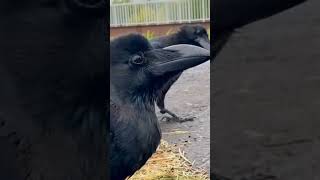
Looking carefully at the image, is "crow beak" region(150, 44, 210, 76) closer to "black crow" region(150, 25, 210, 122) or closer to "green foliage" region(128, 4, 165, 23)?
"black crow" region(150, 25, 210, 122)

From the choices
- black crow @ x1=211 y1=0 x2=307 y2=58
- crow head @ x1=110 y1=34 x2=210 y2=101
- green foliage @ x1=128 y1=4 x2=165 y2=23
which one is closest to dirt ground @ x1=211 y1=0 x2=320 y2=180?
black crow @ x1=211 y1=0 x2=307 y2=58

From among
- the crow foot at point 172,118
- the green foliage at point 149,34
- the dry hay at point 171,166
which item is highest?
the green foliage at point 149,34

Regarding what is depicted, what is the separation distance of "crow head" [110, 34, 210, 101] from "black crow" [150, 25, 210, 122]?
21 mm

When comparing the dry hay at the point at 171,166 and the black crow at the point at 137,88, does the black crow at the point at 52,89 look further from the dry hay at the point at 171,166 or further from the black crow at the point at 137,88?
the dry hay at the point at 171,166

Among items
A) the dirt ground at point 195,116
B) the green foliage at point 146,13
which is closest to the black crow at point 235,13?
the dirt ground at point 195,116

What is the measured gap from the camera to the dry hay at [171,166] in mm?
2359

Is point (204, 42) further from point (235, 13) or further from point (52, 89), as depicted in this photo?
point (52, 89)

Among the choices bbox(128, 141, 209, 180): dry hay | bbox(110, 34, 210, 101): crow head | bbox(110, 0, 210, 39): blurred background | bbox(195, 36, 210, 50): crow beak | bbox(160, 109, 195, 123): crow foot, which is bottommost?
bbox(128, 141, 209, 180): dry hay

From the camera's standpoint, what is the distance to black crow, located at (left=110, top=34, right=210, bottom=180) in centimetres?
239

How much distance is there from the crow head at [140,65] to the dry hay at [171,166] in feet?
0.78

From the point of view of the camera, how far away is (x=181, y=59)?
2.38m

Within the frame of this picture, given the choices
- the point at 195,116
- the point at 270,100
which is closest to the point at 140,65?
the point at 195,116

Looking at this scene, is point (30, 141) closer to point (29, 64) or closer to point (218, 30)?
point (29, 64)

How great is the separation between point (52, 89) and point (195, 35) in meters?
0.66
